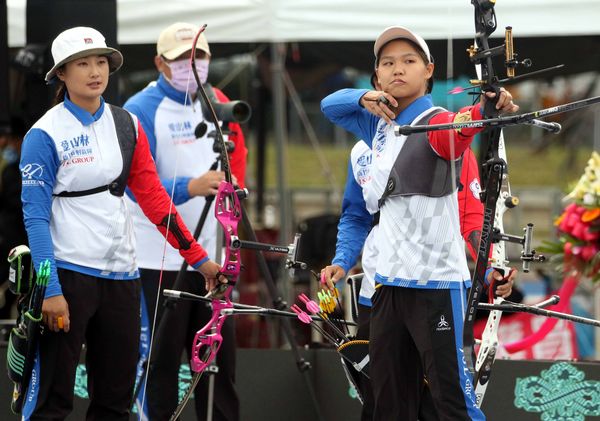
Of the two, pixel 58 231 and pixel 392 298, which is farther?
pixel 58 231

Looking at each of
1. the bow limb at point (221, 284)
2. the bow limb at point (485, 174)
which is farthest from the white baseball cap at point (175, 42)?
the bow limb at point (485, 174)

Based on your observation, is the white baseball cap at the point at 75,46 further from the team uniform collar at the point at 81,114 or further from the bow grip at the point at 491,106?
the bow grip at the point at 491,106

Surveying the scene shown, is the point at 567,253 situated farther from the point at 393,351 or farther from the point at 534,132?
the point at 534,132

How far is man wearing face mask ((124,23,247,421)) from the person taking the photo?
4.53 meters

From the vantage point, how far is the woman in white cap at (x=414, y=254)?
330 centimetres

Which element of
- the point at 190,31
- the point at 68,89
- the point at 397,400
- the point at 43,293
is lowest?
the point at 397,400

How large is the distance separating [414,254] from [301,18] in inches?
122

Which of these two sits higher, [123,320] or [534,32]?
[534,32]

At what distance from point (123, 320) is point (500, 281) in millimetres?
1293

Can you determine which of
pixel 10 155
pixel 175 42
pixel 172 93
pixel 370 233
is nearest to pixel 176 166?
pixel 172 93

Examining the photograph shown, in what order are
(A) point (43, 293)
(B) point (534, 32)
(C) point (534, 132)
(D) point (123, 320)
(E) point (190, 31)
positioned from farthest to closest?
(C) point (534, 132), (B) point (534, 32), (E) point (190, 31), (D) point (123, 320), (A) point (43, 293)

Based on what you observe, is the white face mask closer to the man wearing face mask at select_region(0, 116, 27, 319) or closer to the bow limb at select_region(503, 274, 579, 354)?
the bow limb at select_region(503, 274, 579, 354)

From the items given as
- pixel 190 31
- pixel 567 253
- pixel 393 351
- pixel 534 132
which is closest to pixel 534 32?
pixel 567 253

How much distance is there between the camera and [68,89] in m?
3.86
